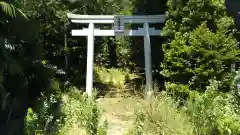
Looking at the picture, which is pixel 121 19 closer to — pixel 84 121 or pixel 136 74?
pixel 136 74

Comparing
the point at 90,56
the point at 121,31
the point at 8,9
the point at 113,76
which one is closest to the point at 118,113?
the point at 90,56

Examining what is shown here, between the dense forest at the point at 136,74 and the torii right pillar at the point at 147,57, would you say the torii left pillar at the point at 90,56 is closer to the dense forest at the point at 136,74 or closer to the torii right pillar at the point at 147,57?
the dense forest at the point at 136,74

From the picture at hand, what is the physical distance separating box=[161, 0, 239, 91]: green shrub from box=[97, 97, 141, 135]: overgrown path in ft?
5.56

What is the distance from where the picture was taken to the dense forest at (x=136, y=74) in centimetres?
751

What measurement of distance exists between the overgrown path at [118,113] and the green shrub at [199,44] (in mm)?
1693

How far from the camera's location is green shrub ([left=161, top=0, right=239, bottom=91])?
1066cm

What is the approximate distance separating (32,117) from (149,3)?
848 centimetres

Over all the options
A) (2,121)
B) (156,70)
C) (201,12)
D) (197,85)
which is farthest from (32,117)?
(156,70)

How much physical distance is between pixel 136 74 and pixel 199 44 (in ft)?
23.6

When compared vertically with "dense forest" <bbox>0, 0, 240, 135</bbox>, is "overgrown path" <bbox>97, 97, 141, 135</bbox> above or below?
below

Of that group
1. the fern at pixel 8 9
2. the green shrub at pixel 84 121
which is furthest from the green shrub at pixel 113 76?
the fern at pixel 8 9

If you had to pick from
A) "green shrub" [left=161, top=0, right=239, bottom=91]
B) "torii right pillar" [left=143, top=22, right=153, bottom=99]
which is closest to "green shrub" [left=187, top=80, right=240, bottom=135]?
"green shrub" [left=161, top=0, right=239, bottom=91]

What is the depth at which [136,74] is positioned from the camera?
17.7 meters

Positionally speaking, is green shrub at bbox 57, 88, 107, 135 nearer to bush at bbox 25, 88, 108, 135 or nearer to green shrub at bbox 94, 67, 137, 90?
bush at bbox 25, 88, 108, 135
